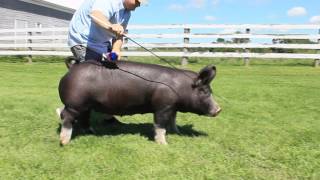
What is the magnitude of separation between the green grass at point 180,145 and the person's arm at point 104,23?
115 cm

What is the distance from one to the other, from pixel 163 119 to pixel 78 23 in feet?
4.56

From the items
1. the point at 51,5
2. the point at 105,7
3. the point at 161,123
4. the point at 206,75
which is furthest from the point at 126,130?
the point at 51,5

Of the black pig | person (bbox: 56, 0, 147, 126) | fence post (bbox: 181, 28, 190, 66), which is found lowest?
fence post (bbox: 181, 28, 190, 66)

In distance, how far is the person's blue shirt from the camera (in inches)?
213

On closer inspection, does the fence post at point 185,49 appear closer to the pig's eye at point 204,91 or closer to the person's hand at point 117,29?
the pig's eye at point 204,91

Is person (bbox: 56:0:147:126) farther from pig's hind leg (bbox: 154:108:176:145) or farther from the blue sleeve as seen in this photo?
pig's hind leg (bbox: 154:108:176:145)

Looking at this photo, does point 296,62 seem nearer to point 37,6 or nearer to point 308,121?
point 308,121

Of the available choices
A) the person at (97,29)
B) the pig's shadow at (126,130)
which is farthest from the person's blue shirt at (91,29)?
the pig's shadow at (126,130)

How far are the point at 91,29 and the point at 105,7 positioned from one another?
357 mm

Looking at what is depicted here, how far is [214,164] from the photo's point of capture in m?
4.64

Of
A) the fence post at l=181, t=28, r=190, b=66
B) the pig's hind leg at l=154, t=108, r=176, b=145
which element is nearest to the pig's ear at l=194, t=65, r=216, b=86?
the pig's hind leg at l=154, t=108, r=176, b=145

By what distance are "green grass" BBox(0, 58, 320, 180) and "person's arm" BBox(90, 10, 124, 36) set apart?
3.77ft

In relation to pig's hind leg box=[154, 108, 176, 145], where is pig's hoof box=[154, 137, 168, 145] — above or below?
below

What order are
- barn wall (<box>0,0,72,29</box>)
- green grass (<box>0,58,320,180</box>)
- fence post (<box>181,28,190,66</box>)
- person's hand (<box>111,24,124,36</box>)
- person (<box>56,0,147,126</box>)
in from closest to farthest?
1. green grass (<box>0,58,320,180</box>)
2. person's hand (<box>111,24,124,36</box>)
3. person (<box>56,0,147,126</box>)
4. fence post (<box>181,28,190,66</box>)
5. barn wall (<box>0,0,72,29</box>)
